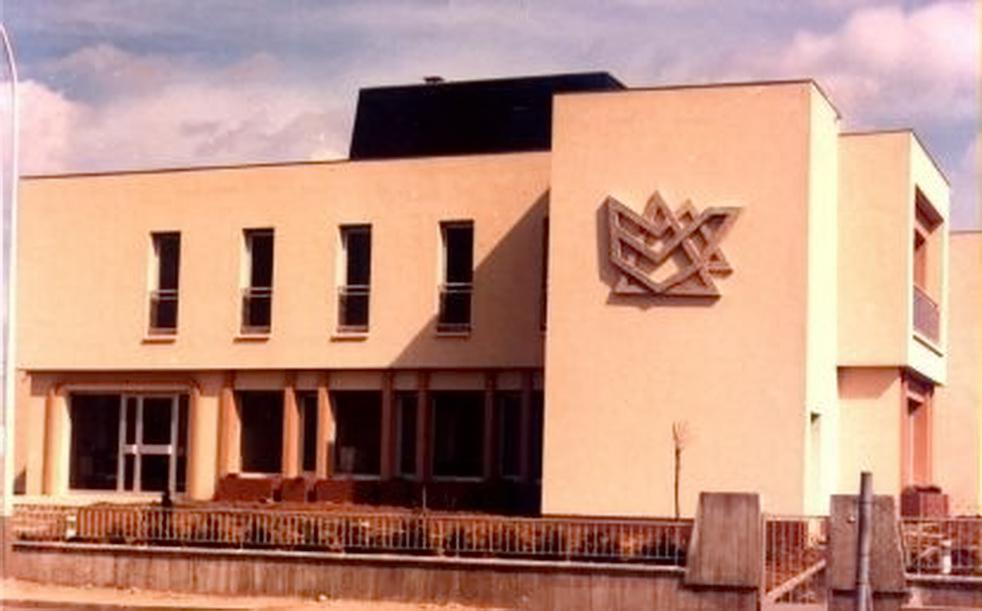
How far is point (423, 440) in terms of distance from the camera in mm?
33312

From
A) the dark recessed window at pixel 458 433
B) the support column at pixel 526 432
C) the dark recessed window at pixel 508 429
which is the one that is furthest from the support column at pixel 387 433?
the support column at pixel 526 432

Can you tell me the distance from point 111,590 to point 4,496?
2.35 meters

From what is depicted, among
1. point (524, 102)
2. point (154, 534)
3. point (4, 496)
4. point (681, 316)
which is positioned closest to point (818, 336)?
point (681, 316)

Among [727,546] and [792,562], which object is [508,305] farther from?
[727,546]

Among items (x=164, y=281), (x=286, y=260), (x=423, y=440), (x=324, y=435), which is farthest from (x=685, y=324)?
(x=164, y=281)

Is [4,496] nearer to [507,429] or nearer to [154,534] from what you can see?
[154,534]

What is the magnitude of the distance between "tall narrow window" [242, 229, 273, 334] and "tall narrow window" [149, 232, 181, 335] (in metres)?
1.66

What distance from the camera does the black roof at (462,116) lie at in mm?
45594

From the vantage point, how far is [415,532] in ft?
72.3

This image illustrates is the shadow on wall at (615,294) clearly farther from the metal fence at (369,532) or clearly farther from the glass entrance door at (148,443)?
the glass entrance door at (148,443)

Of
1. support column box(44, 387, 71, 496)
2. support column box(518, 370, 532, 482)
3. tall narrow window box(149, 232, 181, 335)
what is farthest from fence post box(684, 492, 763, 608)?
support column box(44, 387, 71, 496)

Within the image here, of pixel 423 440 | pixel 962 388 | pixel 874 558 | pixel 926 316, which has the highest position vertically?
pixel 926 316

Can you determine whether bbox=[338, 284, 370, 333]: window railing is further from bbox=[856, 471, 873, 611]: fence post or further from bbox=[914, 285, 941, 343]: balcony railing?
bbox=[856, 471, 873, 611]: fence post

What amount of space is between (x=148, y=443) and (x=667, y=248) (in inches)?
545
